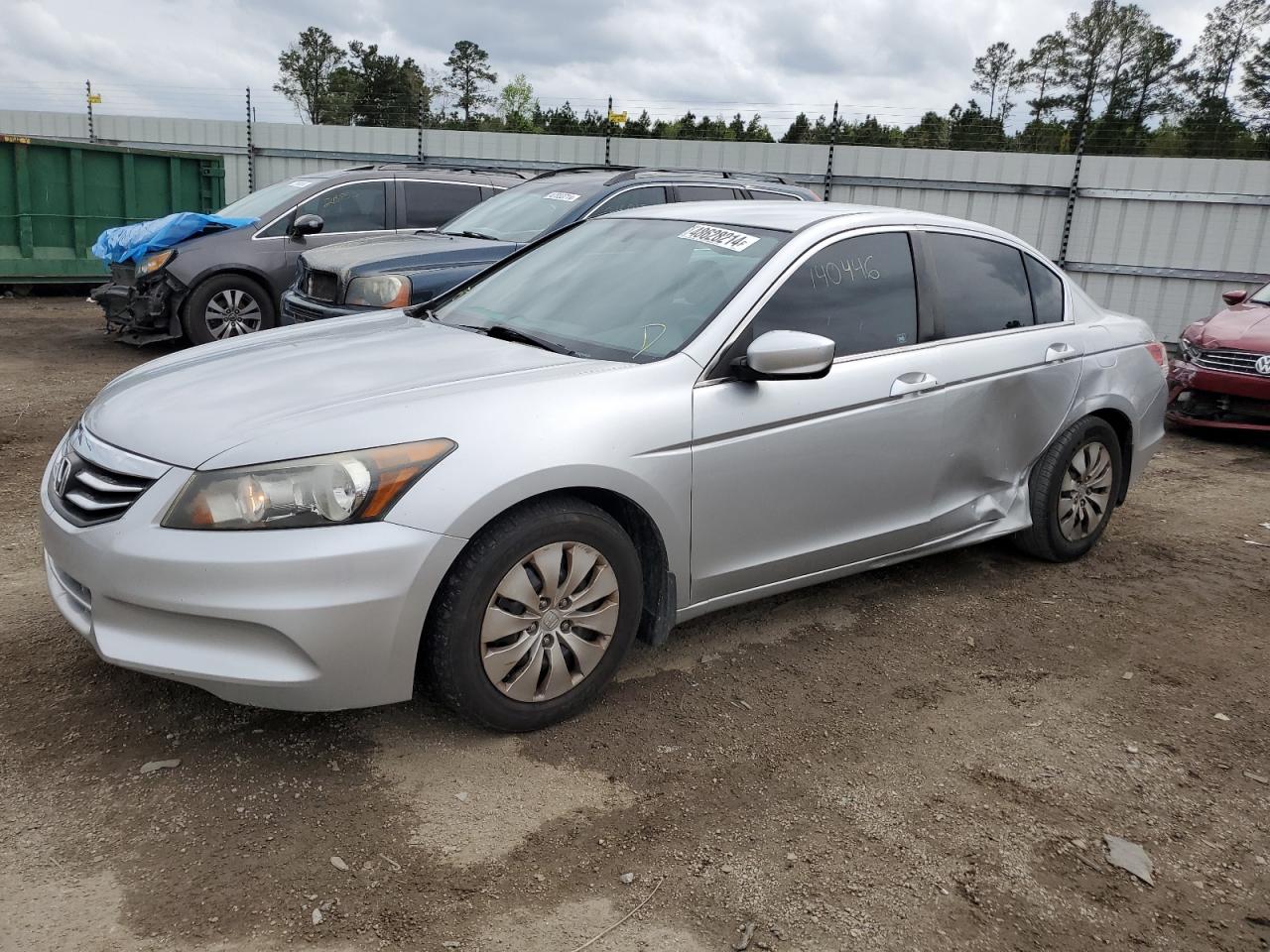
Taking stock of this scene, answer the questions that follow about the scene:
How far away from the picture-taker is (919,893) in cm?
256

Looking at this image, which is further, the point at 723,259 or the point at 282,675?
the point at 723,259

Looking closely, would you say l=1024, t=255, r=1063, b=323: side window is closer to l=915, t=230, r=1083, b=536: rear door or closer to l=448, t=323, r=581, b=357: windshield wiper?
l=915, t=230, r=1083, b=536: rear door

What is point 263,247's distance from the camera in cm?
912

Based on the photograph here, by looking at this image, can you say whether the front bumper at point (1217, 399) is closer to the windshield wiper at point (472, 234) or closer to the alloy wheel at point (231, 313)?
the windshield wiper at point (472, 234)

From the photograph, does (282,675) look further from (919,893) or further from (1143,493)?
(1143,493)

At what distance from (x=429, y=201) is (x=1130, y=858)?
332 inches

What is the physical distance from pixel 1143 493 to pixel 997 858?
14.8 ft

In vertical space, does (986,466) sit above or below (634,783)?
above

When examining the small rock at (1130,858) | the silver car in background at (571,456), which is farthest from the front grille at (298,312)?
the small rock at (1130,858)

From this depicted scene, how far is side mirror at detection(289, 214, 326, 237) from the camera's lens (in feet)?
29.4

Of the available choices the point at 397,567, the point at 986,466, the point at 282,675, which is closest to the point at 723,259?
the point at 986,466

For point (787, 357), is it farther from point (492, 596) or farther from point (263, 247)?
point (263, 247)

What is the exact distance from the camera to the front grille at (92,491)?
281 cm

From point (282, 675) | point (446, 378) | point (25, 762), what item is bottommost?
point (25, 762)
